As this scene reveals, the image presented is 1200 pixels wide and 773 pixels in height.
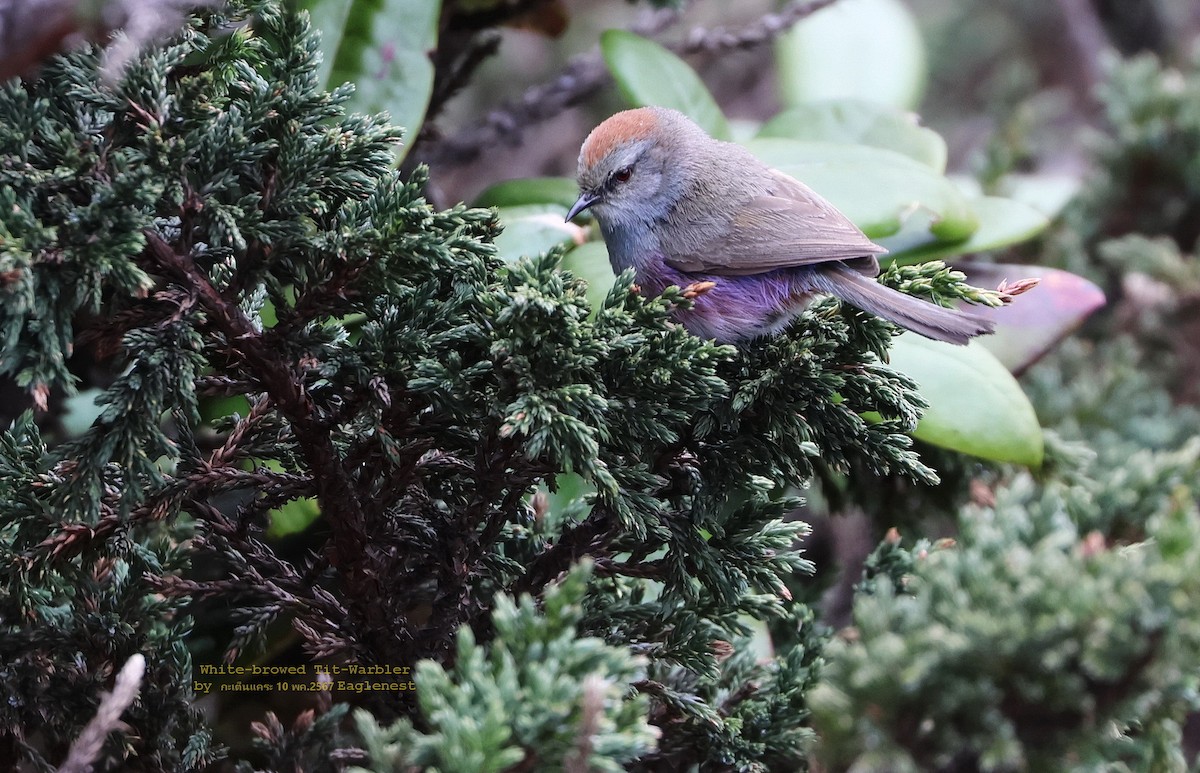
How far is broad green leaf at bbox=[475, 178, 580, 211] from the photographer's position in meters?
2.79

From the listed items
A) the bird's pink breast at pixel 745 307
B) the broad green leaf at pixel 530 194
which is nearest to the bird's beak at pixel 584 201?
the broad green leaf at pixel 530 194

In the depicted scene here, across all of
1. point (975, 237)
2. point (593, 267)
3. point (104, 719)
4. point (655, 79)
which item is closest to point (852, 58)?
point (655, 79)

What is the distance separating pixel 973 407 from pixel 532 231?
121 centimetres

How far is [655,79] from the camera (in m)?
2.92

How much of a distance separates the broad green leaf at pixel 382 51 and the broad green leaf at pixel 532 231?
0.34 meters

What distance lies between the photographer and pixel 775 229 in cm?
237

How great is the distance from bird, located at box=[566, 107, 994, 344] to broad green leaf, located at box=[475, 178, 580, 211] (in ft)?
0.46

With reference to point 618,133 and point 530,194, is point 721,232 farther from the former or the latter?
point 530,194

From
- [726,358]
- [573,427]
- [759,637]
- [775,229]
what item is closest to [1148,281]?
[775,229]

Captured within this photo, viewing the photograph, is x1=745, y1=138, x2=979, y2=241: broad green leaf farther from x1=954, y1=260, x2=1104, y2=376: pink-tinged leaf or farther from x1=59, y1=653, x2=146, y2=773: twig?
x1=59, y1=653, x2=146, y2=773: twig

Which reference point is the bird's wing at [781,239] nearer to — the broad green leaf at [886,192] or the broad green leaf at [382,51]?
the broad green leaf at [886,192]

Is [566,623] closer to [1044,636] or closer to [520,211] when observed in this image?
[1044,636]

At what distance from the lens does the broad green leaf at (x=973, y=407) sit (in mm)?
2260

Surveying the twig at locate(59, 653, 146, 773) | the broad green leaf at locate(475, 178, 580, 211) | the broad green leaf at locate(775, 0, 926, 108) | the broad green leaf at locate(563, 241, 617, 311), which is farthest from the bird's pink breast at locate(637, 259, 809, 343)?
the broad green leaf at locate(775, 0, 926, 108)
